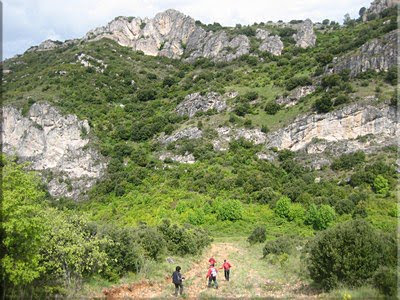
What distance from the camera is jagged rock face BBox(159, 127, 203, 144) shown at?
7544 cm

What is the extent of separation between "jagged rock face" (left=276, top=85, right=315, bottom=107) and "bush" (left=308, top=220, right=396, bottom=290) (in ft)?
201

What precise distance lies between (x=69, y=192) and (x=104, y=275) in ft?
174

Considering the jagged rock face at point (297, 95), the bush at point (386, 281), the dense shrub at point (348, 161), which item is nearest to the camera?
the bush at point (386, 281)

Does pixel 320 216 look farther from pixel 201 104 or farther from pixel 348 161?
pixel 201 104

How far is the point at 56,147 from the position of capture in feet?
265

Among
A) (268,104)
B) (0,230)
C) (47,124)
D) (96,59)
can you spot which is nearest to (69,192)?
(47,124)

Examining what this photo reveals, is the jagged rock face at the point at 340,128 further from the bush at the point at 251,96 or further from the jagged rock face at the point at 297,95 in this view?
the bush at the point at 251,96

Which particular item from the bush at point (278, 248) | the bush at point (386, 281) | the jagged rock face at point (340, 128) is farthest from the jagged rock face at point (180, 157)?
the bush at point (386, 281)

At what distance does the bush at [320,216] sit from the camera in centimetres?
4497

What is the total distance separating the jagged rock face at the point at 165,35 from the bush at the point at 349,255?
107 meters

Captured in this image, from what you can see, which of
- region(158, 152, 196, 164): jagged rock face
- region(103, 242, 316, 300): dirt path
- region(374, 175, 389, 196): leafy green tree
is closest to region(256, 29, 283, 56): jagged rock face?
region(158, 152, 196, 164): jagged rock face

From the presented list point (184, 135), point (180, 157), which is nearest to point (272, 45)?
point (184, 135)

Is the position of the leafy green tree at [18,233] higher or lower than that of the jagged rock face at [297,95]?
lower

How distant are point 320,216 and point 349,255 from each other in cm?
2929
